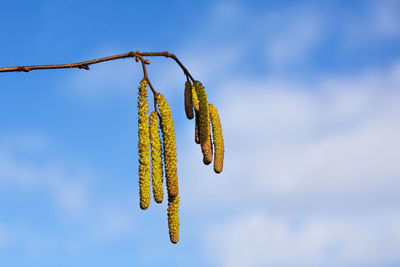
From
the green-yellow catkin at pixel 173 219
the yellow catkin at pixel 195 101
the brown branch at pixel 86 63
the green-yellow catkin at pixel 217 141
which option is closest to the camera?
the brown branch at pixel 86 63

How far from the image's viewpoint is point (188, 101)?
291 cm

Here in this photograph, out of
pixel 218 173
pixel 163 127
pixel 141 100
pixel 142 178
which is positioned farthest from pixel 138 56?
pixel 218 173

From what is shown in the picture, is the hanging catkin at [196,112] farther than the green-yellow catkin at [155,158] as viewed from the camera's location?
Yes

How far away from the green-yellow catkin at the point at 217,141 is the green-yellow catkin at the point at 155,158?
41 cm

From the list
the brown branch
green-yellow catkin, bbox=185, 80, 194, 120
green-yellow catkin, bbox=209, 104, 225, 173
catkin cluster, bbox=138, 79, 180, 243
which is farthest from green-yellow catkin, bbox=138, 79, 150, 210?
green-yellow catkin, bbox=209, 104, 225, 173

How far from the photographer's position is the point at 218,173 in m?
3.05

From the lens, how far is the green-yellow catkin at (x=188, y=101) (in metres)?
2.90

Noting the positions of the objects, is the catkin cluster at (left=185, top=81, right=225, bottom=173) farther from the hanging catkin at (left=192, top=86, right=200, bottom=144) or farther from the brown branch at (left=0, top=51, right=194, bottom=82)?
the brown branch at (left=0, top=51, right=194, bottom=82)

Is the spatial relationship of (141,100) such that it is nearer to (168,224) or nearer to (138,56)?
(138,56)

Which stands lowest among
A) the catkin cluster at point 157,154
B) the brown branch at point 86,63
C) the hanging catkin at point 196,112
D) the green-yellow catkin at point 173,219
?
the green-yellow catkin at point 173,219

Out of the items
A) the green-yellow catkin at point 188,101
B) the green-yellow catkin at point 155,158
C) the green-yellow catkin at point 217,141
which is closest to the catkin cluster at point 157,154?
the green-yellow catkin at point 155,158

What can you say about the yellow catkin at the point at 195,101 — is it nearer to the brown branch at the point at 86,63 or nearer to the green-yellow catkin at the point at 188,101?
the green-yellow catkin at the point at 188,101

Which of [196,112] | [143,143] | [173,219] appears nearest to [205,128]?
[196,112]

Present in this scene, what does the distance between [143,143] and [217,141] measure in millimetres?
558
